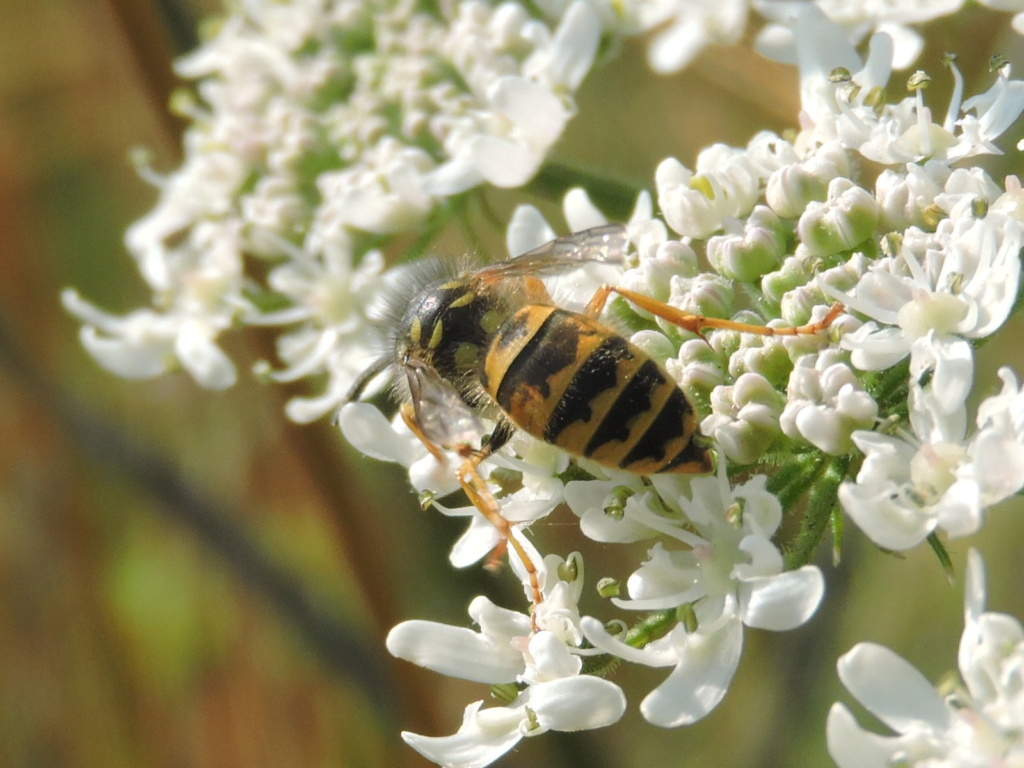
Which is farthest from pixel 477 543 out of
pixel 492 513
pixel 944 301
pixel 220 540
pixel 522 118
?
pixel 220 540

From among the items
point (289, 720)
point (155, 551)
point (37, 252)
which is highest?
point (37, 252)

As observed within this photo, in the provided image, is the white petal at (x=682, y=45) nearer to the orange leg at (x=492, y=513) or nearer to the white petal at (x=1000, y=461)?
the orange leg at (x=492, y=513)

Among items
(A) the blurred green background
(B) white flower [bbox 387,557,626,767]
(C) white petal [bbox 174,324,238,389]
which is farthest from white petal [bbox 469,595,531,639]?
(C) white petal [bbox 174,324,238,389]

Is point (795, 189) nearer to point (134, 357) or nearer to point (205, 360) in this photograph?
point (205, 360)

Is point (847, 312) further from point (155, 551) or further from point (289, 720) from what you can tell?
point (155, 551)

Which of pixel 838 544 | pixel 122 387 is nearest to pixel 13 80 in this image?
pixel 122 387

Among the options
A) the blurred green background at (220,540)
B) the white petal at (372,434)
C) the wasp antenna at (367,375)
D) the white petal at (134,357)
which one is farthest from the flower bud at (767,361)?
the white petal at (134,357)

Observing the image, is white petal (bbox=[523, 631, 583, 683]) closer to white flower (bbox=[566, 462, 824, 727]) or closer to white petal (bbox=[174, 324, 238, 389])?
white flower (bbox=[566, 462, 824, 727])
